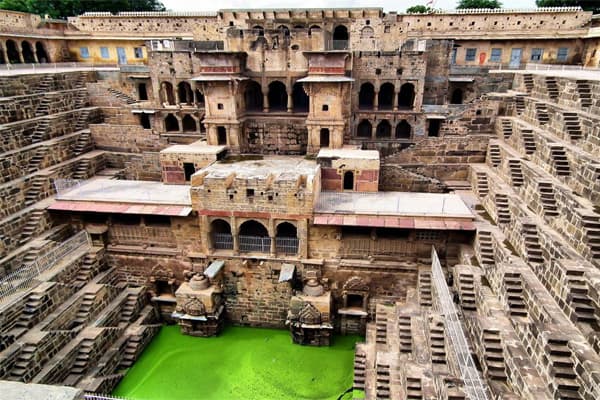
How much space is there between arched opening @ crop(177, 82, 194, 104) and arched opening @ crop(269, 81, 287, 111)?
510 cm

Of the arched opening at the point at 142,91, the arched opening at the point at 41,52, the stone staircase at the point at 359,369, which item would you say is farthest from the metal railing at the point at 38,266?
the arched opening at the point at 41,52

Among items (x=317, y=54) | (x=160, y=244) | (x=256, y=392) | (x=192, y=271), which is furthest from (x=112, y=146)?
(x=256, y=392)

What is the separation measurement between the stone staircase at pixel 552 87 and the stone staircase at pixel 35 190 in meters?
23.1

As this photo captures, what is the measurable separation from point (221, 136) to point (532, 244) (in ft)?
50.7

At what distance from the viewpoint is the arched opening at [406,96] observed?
2294 cm

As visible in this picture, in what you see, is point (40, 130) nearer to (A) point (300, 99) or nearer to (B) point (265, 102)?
(B) point (265, 102)

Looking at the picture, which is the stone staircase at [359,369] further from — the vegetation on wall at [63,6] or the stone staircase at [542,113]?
the vegetation on wall at [63,6]

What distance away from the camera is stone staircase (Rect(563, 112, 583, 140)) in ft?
44.4

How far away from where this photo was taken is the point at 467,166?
19094 millimetres

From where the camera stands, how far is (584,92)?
1416cm

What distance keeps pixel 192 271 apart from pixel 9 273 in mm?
6745

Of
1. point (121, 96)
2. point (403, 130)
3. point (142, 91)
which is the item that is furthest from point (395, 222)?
point (142, 91)

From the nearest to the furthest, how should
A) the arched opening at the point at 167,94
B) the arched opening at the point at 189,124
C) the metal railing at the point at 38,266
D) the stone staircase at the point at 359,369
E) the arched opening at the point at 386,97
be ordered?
1. the stone staircase at the point at 359,369
2. the metal railing at the point at 38,266
3. the arched opening at the point at 386,97
4. the arched opening at the point at 167,94
5. the arched opening at the point at 189,124

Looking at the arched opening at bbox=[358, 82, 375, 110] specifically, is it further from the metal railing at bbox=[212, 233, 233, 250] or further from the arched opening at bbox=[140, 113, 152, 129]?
the arched opening at bbox=[140, 113, 152, 129]
